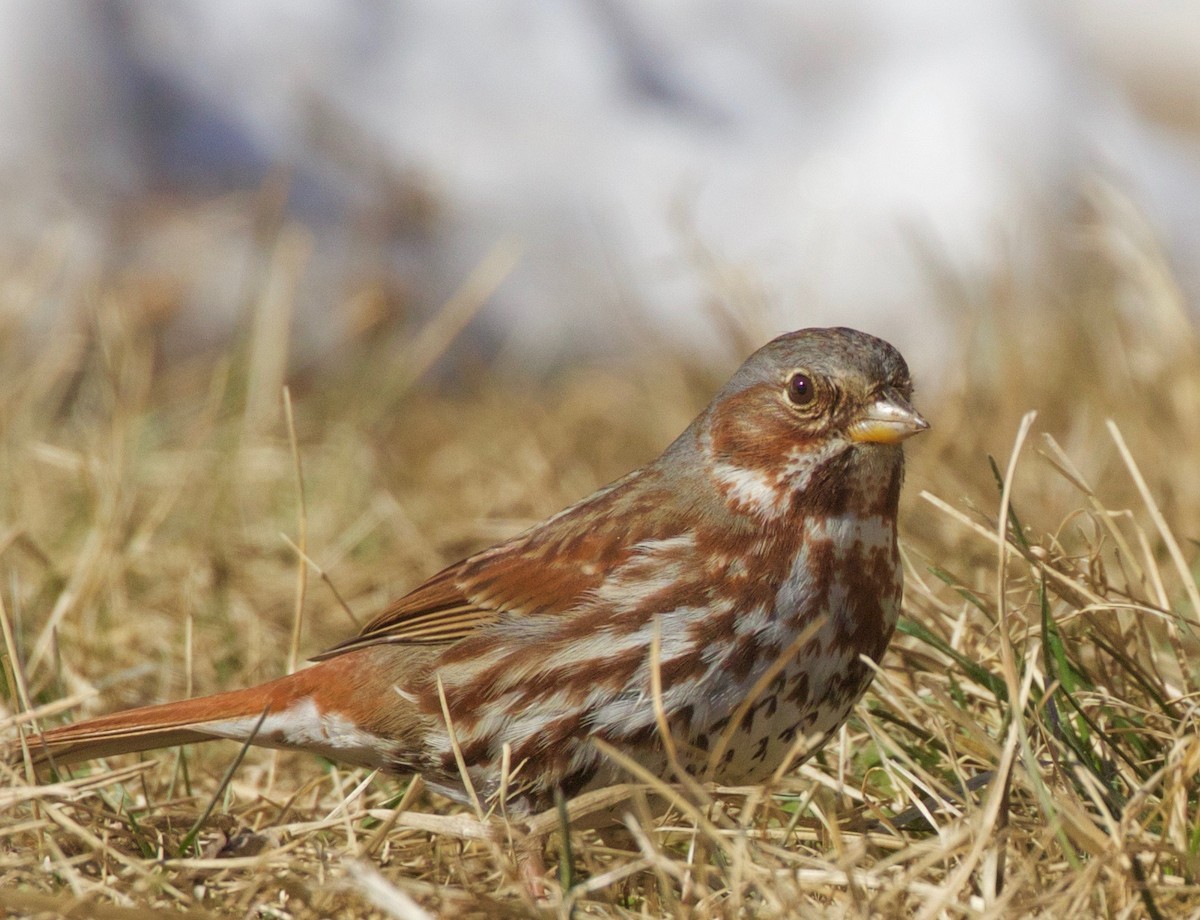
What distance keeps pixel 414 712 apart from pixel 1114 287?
14.2 ft

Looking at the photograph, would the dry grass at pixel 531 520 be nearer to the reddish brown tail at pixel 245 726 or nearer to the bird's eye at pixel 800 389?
the reddish brown tail at pixel 245 726

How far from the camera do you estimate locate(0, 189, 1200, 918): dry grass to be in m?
2.34

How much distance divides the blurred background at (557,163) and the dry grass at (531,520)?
351 millimetres

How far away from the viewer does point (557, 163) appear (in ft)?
24.3

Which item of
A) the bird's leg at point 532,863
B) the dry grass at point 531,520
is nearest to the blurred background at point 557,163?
the dry grass at point 531,520

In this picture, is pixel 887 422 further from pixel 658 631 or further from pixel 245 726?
pixel 245 726

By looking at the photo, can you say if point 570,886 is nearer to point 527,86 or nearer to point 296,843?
point 296,843

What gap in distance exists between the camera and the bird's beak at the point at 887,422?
2719mm

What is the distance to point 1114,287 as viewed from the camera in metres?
6.23

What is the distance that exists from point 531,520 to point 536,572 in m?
1.99

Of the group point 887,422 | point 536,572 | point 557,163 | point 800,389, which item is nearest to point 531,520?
point 536,572

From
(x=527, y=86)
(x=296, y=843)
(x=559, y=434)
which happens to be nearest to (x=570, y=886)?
(x=296, y=843)

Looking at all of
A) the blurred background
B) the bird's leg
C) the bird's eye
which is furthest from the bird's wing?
the blurred background

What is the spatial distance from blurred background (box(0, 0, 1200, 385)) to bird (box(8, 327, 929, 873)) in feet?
9.27
